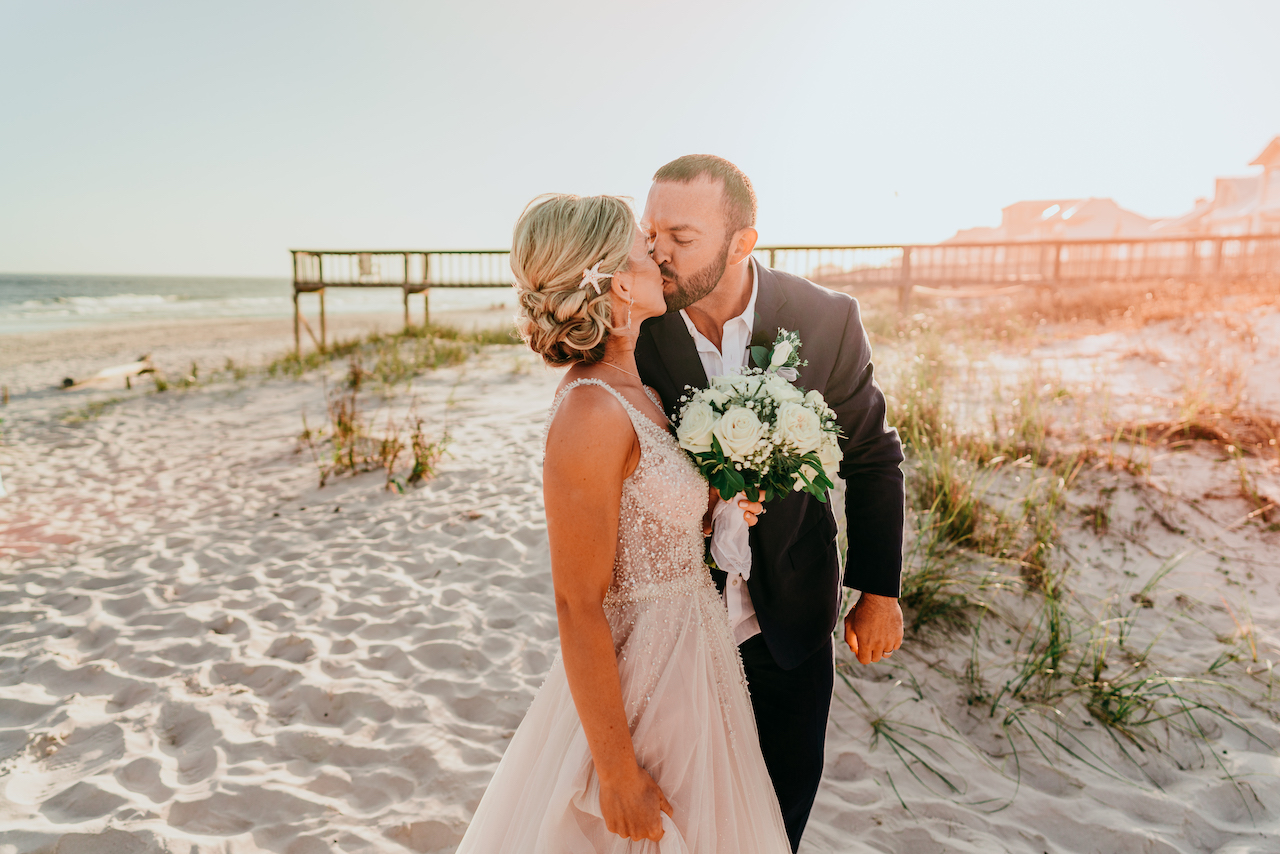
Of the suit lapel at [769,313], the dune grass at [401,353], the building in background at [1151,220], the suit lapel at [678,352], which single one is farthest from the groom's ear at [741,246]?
the building in background at [1151,220]

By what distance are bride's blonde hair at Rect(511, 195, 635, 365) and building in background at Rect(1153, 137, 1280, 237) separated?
89.1 feet

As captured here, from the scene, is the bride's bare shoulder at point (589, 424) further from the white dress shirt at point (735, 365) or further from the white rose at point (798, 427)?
the white dress shirt at point (735, 365)

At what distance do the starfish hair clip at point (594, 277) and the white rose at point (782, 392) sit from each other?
55cm

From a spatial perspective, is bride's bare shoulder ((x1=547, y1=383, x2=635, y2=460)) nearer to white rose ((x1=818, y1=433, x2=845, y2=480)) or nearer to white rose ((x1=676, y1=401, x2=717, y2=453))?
white rose ((x1=676, y1=401, x2=717, y2=453))

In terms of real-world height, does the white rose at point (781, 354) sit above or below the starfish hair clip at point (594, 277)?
below

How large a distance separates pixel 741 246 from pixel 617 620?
140 cm

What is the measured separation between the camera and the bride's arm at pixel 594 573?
1.59 metres

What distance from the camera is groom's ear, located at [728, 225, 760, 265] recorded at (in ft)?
8.05

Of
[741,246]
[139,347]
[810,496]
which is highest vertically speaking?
[741,246]

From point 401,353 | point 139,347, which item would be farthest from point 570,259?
point 139,347

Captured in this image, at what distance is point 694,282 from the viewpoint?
7.73ft

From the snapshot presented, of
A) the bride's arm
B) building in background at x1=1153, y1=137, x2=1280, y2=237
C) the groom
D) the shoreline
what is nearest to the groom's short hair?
the groom

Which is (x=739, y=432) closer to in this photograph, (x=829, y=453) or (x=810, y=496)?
(x=829, y=453)

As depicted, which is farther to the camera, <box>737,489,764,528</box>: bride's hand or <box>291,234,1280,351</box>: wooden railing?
<box>291,234,1280,351</box>: wooden railing
